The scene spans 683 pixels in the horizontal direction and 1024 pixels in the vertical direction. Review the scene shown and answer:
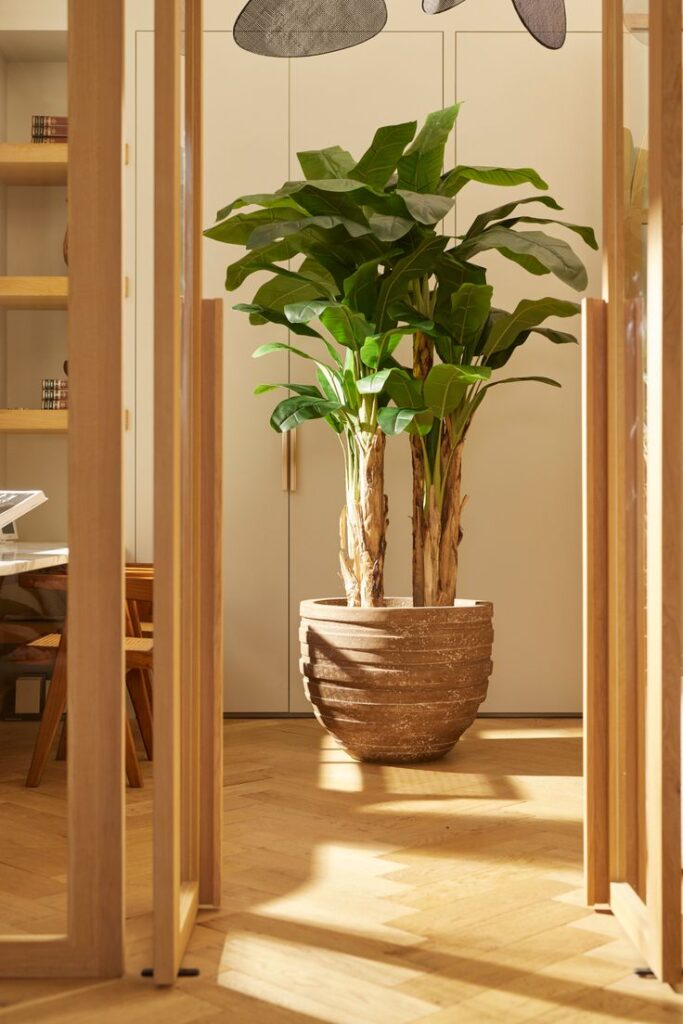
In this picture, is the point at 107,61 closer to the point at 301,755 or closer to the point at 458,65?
the point at 301,755

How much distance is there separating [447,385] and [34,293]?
169cm

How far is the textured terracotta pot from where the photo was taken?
3.41 meters

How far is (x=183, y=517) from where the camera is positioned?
6.81 feet

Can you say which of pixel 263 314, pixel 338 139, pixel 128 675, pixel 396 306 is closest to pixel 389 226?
pixel 396 306

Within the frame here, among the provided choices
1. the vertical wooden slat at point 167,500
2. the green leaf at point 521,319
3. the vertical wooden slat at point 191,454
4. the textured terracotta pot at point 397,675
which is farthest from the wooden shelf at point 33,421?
the green leaf at point 521,319

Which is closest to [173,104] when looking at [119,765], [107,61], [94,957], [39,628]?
[107,61]

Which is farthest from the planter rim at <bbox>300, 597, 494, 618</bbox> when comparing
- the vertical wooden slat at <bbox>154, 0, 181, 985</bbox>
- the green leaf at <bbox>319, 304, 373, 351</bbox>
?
the vertical wooden slat at <bbox>154, 0, 181, 985</bbox>

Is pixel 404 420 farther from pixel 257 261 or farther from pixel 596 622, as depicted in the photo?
pixel 596 622

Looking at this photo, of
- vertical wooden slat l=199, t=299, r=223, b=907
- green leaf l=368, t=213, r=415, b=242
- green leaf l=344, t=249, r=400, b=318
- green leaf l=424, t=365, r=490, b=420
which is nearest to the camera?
vertical wooden slat l=199, t=299, r=223, b=907

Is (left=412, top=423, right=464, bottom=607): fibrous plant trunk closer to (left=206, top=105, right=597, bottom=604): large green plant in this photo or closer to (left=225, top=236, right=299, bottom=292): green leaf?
(left=206, top=105, right=597, bottom=604): large green plant

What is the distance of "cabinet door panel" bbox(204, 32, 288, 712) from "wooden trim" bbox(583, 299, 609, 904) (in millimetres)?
2284

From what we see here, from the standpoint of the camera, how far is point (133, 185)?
159 inches

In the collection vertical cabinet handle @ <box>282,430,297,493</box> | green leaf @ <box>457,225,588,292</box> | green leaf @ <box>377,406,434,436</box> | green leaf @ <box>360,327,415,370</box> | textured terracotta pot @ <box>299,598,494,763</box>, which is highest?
green leaf @ <box>457,225,588,292</box>

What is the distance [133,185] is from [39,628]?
254 centimetres
